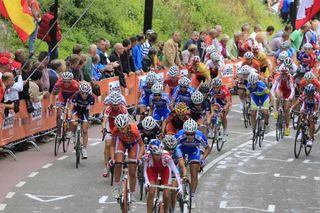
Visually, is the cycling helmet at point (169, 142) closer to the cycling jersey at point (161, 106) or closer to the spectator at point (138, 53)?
the cycling jersey at point (161, 106)

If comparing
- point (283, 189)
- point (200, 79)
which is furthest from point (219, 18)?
point (283, 189)

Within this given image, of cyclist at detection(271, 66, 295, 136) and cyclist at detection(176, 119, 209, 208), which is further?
cyclist at detection(271, 66, 295, 136)

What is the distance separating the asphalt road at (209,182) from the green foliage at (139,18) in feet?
27.6

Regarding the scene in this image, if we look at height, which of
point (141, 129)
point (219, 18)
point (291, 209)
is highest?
point (219, 18)

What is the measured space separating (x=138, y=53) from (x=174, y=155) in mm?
12267

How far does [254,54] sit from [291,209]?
12.2 metres

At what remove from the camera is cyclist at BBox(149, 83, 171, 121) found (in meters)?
21.9

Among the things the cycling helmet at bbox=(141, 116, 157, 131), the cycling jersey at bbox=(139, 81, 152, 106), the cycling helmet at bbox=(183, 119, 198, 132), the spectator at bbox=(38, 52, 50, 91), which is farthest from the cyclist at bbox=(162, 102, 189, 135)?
the spectator at bbox=(38, 52, 50, 91)

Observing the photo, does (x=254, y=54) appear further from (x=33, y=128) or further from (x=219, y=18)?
(x=219, y=18)

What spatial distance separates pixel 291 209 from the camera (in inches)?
738

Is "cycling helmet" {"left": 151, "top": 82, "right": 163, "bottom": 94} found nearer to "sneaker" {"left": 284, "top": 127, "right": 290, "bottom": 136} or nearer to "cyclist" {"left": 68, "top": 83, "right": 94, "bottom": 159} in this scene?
"cyclist" {"left": 68, "top": 83, "right": 94, "bottom": 159}

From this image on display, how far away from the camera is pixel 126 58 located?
28.8 meters

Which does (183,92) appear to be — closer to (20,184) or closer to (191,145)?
(20,184)

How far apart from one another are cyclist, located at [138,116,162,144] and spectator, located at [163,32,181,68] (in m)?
11.7
